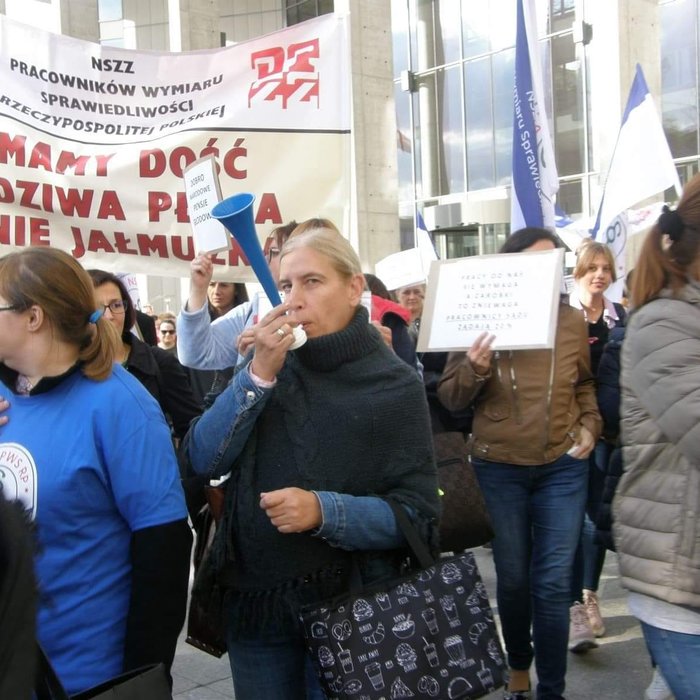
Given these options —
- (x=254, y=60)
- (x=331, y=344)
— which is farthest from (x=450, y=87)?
(x=331, y=344)

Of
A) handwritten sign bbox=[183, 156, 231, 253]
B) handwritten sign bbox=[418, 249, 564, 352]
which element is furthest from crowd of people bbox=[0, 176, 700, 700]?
handwritten sign bbox=[183, 156, 231, 253]

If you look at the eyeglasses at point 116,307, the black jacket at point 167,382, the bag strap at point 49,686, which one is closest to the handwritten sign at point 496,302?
the black jacket at point 167,382

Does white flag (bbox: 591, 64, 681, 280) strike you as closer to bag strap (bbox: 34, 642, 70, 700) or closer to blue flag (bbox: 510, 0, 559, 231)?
blue flag (bbox: 510, 0, 559, 231)

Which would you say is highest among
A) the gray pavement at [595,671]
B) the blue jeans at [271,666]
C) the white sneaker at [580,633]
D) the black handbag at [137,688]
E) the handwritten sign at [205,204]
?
the handwritten sign at [205,204]

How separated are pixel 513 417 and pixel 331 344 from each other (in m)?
1.69

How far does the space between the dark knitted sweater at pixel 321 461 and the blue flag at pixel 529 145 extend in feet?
9.72

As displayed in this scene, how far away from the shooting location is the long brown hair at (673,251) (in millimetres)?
2215

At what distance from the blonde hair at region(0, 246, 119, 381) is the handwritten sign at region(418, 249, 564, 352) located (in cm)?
193

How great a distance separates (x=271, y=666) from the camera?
93.2 inches

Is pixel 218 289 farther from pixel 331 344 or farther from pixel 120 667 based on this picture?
pixel 120 667

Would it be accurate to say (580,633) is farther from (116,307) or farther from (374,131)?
(374,131)

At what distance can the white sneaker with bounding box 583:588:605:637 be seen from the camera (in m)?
4.89

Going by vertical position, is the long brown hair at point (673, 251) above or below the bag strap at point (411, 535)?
above

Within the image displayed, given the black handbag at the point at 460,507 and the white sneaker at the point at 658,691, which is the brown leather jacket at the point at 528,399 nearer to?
the black handbag at the point at 460,507
